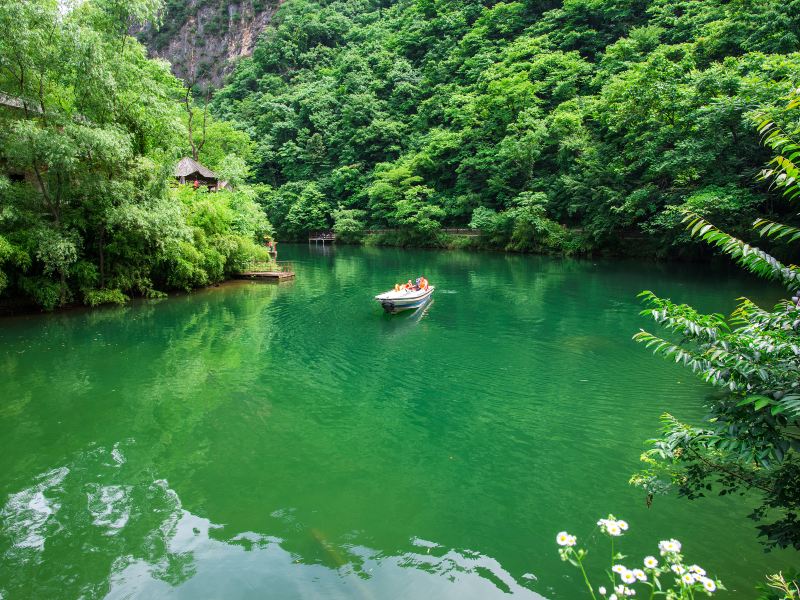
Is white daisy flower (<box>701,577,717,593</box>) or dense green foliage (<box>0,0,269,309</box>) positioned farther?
dense green foliage (<box>0,0,269,309</box>)

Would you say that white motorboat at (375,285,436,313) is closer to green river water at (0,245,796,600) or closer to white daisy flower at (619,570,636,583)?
green river water at (0,245,796,600)

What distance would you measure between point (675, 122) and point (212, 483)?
118 feet

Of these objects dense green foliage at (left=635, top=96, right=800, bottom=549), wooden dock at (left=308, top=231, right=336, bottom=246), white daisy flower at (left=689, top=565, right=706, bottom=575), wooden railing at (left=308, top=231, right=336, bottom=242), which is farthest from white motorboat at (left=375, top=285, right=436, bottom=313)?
wooden railing at (left=308, top=231, right=336, bottom=242)

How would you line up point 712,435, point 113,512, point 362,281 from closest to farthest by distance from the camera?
point 712,435
point 113,512
point 362,281

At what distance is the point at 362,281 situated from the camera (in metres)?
31.9

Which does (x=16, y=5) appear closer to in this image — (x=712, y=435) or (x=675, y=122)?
(x=712, y=435)

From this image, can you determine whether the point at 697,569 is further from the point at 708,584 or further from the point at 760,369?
the point at 760,369

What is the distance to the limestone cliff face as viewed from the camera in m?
112


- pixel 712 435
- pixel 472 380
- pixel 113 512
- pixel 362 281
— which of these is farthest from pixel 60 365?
pixel 362 281

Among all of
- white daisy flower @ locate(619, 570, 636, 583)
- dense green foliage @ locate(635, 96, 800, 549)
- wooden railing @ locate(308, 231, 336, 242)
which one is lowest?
wooden railing @ locate(308, 231, 336, 242)

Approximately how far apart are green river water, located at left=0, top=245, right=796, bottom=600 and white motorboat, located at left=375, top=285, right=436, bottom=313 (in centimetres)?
183

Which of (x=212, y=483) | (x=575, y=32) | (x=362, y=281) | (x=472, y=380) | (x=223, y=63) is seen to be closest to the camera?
(x=212, y=483)

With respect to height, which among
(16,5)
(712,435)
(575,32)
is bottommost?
(712,435)

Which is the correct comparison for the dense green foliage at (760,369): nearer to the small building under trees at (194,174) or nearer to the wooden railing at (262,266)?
the wooden railing at (262,266)
